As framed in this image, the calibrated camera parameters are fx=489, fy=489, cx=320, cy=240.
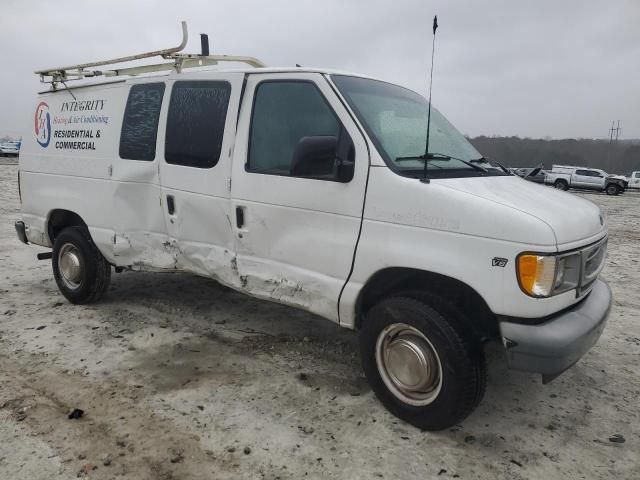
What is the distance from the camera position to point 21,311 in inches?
197

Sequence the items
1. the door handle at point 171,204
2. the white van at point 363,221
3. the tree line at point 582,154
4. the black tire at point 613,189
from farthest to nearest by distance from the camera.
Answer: the tree line at point 582,154, the black tire at point 613,189, the door handle at point 171,204, the white van at point 363,221

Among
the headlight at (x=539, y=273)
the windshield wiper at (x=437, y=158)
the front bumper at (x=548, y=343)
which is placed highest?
→ the windshield wiper at (x=437, y=158)

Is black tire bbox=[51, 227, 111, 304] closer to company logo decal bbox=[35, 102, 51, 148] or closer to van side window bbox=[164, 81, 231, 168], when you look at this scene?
company logo decal bbox=[35, 102, 51, 148]

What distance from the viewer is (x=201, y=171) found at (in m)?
3.94

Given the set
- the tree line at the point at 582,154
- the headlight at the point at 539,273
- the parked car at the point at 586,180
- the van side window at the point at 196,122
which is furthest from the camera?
the tree line at the point at 582,154

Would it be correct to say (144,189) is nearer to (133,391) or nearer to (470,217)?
(133,391)

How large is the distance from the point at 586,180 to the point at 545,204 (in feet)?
104

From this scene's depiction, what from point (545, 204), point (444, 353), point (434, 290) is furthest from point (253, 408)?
point (545, 204)

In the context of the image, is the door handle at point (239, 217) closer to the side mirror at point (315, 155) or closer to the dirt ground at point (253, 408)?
the side mirror at point (315, 155)

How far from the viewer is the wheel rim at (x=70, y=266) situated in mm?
5121

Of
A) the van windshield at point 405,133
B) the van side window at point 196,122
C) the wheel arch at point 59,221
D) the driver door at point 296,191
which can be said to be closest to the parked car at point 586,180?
the van windshield at point 405,133

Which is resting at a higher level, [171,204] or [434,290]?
[171,204]

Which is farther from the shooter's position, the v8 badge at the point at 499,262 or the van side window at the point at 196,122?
the van side window at the point at 196,122

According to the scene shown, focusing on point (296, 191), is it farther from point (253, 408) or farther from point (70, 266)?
point (70, 266)
